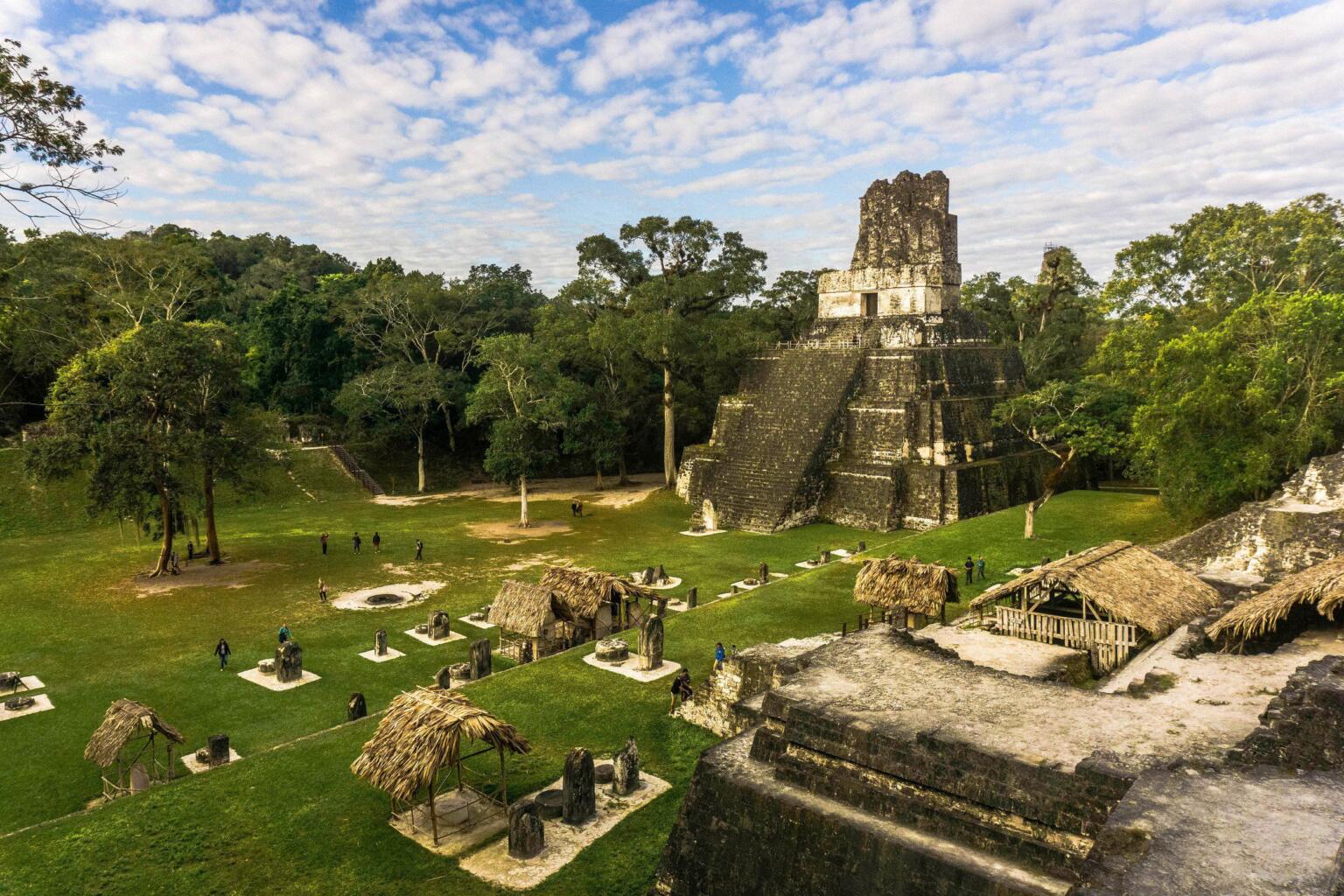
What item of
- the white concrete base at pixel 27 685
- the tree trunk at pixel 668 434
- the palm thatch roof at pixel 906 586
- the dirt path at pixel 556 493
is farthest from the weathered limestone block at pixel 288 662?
the tree trunk at pixel 668 434

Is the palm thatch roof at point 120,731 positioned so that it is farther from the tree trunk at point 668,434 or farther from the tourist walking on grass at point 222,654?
the tree trunk at point 668,434

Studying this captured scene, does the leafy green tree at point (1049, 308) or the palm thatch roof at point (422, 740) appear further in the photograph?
the leafy green tree at point (1049, 308)

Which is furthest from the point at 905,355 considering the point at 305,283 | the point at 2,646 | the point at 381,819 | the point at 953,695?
the point at 305,283

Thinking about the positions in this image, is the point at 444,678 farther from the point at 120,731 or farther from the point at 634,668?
the point at 120,731

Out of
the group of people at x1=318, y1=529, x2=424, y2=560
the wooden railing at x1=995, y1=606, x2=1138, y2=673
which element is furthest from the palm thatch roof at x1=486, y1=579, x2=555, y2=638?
the wooden railing at x1=995, y1=606, x2=1138, y2=673

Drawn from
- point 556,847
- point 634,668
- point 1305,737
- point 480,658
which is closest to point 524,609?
point 480,658

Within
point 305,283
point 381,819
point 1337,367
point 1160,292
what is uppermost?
point 305,283

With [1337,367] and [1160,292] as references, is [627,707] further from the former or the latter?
[1160,292]
